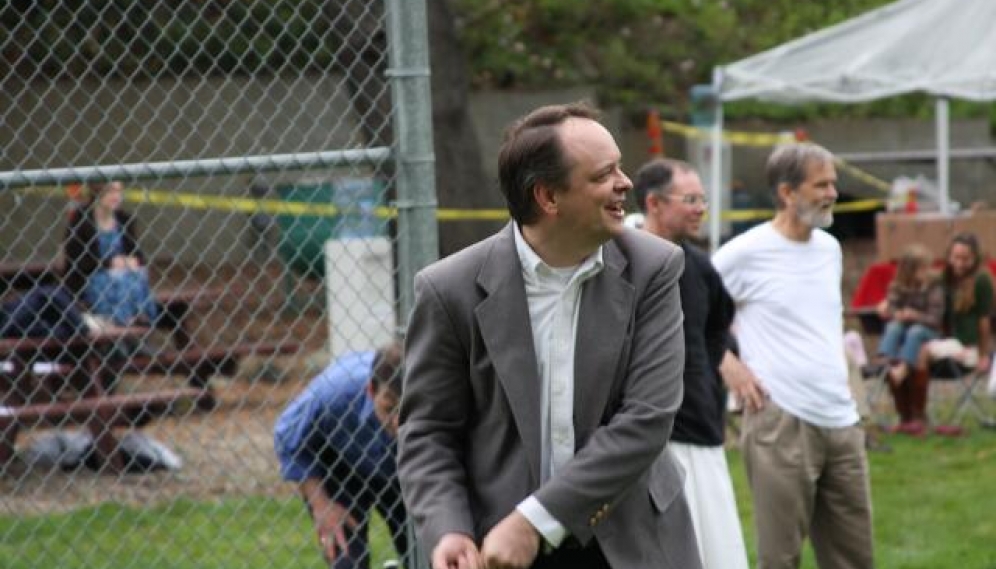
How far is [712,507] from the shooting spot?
563 centimetres

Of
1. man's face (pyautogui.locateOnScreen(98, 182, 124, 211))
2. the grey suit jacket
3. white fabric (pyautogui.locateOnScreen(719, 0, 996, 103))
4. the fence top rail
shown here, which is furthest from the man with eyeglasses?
white fabric (pyautogui.locateOnScreen(719, 0, 996, 103))

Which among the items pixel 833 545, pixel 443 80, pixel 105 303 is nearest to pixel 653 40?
pixel 443 80

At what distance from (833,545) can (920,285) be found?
19.2 feet

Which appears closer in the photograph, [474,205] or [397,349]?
[397,349]

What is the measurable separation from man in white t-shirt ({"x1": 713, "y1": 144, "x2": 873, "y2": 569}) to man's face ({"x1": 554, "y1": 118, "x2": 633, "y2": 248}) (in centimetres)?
265

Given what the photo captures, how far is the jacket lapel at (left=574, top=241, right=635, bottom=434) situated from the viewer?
147 inches

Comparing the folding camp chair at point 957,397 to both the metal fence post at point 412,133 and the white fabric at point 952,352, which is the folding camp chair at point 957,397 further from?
the metal fence post at point 412,133

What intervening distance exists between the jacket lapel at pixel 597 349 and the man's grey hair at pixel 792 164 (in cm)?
266

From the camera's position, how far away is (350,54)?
515 inches

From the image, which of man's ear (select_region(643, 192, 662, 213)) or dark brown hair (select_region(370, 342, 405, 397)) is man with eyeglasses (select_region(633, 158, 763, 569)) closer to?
man's ear (select_region(643, 192, 662, 213))

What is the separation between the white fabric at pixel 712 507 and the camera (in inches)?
218

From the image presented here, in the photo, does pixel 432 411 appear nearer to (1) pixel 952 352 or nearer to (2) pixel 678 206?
(2) pixel 678 206

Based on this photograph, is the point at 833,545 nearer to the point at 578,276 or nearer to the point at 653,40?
the point at 578,276

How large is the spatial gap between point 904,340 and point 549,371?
839 cm
